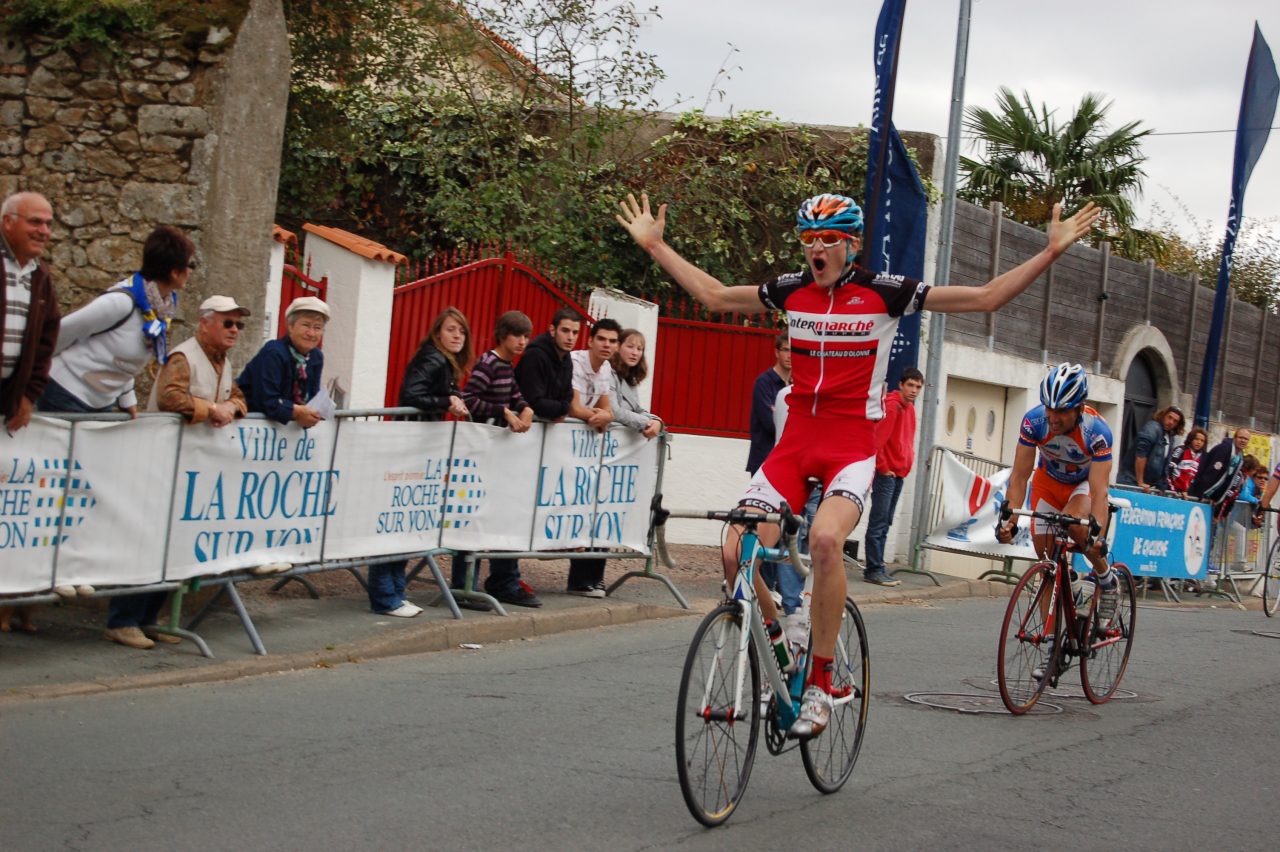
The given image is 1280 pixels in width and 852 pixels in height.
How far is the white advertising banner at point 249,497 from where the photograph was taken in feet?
27.2

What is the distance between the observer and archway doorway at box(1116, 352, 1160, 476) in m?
27.7

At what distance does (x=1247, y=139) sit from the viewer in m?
23.6

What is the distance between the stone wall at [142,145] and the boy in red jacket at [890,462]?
6.80m

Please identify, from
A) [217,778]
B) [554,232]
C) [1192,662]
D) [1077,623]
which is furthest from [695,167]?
[217,778]

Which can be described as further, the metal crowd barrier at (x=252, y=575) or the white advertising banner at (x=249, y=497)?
the white advertising banner at (x=249, y=497)

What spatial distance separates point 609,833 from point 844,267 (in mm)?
2500

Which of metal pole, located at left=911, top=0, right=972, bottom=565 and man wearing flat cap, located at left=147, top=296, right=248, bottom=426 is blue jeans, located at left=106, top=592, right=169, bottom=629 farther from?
metal pole, located at left=911, top=0, right=972, bottom=565

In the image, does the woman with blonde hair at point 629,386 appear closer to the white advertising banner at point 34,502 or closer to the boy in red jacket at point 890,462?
the boy in red jacket at point 890,462

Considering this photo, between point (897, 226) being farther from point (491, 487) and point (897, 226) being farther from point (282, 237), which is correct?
point (491, 487)

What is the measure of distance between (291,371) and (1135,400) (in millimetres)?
22056

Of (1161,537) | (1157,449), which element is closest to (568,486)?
(1161,537)

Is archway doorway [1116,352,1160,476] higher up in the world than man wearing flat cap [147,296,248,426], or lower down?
higher up

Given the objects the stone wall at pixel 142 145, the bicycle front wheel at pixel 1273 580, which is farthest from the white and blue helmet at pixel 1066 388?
the bicycle front wheel at pixel 1273 580

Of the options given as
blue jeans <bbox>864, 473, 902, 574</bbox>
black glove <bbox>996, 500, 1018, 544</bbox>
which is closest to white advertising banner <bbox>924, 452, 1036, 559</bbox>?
blue jeans <bbox>864, 473, 902, 574</bbox>
